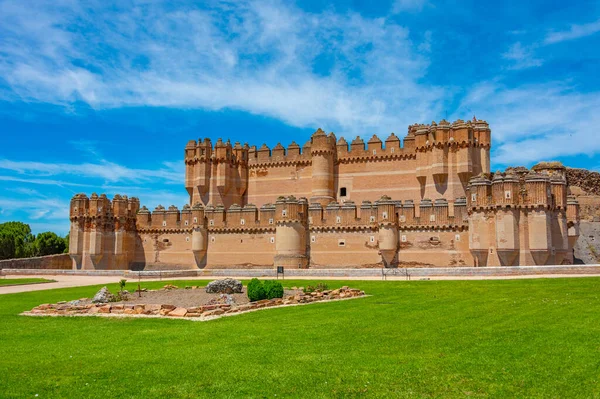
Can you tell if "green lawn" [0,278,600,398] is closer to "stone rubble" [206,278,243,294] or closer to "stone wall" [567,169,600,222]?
"stone rubble" [206,278,243,294]

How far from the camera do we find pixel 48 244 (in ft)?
202

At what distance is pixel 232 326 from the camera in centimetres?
1686

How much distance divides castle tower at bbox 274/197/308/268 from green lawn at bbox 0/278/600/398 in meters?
23.6

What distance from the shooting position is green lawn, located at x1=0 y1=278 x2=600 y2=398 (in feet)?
33.0

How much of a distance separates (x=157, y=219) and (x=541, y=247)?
1334 inches

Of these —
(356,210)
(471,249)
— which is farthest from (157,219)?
(471,249)

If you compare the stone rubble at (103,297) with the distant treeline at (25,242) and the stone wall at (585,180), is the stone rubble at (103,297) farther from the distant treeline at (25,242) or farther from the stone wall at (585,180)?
the stone wall at (585,180)

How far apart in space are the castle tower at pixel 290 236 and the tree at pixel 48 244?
104ft

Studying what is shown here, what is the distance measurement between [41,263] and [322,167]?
90.8 feet

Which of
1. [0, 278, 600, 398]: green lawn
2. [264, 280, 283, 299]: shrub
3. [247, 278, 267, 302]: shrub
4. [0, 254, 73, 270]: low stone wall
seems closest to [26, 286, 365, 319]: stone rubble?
[264, 280, 283, 299]: shrub

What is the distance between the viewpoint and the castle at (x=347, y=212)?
37.4 m

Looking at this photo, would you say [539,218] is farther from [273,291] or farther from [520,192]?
[273,291]

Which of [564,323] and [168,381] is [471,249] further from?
[168,381]

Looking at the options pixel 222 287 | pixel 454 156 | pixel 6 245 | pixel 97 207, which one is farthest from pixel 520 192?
pixel 6 245
